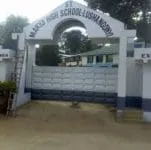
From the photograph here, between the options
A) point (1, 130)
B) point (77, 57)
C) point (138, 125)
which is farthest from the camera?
point (77, 57)

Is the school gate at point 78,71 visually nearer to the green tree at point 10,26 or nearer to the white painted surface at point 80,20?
the white painted surface at point 80,20

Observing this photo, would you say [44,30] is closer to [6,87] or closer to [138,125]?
[6,87]

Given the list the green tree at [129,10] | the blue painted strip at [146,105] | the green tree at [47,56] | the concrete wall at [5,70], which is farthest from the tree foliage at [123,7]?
the blue painted strip at [146,105]

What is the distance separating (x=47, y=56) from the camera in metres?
29.1

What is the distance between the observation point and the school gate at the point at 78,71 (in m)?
16.3

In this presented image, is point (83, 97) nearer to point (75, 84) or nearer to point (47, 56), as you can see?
point (75, 84)

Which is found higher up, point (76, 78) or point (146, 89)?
point (76, 78)

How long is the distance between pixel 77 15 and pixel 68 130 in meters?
5.86

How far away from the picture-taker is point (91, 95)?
720 inches

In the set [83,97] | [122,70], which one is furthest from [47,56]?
[122,70]

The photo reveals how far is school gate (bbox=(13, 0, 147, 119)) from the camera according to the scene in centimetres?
1630

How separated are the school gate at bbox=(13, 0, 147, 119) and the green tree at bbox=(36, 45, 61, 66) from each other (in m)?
9.67

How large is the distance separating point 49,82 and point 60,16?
3.61 meters

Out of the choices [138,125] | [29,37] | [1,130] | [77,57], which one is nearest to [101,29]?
[29,37]
